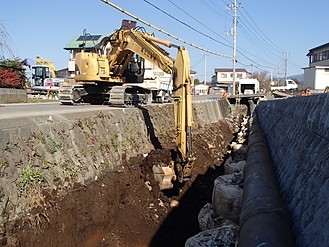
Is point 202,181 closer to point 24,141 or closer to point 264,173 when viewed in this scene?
point 24,141

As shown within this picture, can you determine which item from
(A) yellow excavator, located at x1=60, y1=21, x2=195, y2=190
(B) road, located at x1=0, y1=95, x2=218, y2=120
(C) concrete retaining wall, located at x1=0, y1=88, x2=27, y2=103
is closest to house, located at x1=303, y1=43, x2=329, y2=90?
(C) concrete retaining wall, located at x1=0, y1=88, x2=27, y2=103

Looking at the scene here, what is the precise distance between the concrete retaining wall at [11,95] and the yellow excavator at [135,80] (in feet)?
21.7

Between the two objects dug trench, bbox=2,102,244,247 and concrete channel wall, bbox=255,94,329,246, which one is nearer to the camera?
concrete channel wall, bbox=255,94,329,246

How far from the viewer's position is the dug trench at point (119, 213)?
18.6ft

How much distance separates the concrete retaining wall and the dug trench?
1319 cm

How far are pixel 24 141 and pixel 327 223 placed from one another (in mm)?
5308

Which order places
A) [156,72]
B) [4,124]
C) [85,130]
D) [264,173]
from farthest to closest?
[156,72], [85,130], [4,124], [264,173]

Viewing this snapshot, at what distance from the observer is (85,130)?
27.7ft

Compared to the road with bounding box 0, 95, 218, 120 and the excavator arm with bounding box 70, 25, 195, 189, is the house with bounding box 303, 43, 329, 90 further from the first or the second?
the road with bounding box 0, 95, 218, 120

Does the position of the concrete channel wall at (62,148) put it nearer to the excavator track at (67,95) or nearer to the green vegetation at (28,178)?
the green vegetation at (28,178)

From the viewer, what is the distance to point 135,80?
15.2 metres

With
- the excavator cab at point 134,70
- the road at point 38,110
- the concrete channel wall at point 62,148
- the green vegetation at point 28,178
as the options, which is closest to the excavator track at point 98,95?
the excavator cab at point 134,70

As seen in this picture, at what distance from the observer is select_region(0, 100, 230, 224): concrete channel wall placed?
18.5ft

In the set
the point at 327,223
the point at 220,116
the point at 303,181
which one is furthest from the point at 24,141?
the point at 220,116
